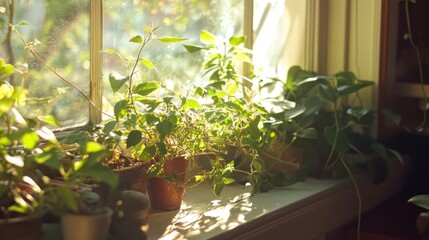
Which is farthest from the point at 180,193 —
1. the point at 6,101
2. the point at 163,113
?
the point at 6,101

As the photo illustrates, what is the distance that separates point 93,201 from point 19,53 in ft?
1.38

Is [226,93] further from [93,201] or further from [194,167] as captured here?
[93,201]

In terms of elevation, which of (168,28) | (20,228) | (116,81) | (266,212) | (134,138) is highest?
(168,28)

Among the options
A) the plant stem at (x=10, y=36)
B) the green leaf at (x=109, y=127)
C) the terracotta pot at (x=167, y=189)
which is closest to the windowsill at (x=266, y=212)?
the terracotta pot at (x=167, y=189)

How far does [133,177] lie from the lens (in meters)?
1.50

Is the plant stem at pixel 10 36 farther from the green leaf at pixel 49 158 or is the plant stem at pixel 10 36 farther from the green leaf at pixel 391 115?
the green leaf at pixel 391 115

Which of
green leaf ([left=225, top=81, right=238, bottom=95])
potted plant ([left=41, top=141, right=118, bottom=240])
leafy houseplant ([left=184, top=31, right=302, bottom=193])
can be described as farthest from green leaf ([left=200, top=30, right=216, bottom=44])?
potted plant ([left=41, top=141, right=118, bottom=240])

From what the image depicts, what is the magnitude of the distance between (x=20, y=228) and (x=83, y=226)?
11 centimetres

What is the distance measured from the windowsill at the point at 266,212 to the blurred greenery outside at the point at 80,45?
0.98 feet

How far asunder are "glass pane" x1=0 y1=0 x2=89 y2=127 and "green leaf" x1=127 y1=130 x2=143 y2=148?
0.17m

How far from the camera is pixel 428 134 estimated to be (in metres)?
2.34

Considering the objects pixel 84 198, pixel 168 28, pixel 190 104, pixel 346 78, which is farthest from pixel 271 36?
pixel 84 198

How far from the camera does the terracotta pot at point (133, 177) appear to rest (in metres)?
1.47

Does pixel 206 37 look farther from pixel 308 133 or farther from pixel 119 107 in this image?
pixel 119 107
